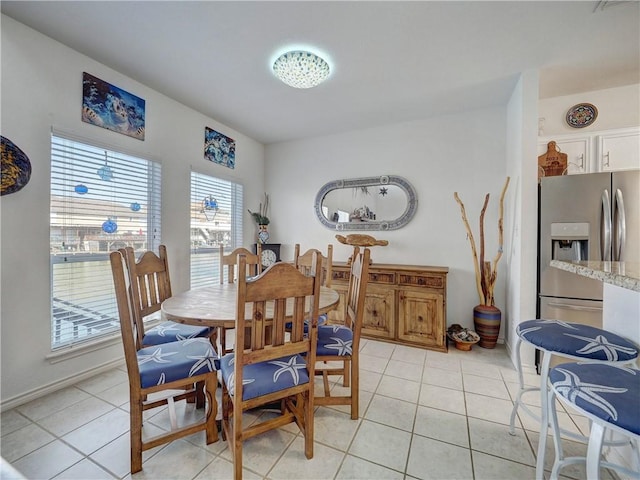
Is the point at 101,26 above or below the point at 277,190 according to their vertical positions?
above

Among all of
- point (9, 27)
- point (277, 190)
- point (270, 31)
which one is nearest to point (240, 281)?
point (270, 31)

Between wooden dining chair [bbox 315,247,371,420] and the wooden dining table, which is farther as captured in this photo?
wooden dining chair [bbox 315,247,371,420]

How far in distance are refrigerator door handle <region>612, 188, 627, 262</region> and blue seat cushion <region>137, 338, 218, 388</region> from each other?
118 inches

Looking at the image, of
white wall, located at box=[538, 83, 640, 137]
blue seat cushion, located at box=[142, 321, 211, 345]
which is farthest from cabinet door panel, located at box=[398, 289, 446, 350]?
white wall, located at box=[538, 83, 640, 137]

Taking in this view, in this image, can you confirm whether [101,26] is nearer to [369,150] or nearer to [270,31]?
[270,31]

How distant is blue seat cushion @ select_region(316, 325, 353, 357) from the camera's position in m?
1.74

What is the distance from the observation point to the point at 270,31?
1.93 metres

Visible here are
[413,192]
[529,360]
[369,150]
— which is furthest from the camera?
[369,150]

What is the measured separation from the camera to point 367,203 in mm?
3697

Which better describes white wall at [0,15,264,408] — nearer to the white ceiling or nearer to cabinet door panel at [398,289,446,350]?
the white ceiling

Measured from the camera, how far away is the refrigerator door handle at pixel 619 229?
2051 millimetres

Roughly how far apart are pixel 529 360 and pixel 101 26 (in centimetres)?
430

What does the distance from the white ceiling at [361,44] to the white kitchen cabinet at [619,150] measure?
1.61ft

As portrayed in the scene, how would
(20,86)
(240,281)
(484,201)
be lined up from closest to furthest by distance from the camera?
(240,281) < (20,86) < (484,201)
